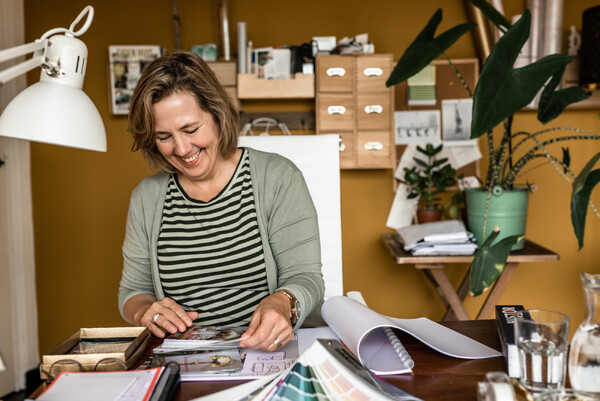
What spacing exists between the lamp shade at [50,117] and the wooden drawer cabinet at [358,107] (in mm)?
1804

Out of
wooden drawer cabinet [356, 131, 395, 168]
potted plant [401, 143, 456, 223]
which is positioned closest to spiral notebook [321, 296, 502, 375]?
potted plant [401, 143, 456, 223]

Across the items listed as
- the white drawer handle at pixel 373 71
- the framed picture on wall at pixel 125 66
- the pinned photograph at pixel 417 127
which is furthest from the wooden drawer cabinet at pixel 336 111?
the framed picture on wall at pixel 125 66

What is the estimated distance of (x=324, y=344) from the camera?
2.58 feet

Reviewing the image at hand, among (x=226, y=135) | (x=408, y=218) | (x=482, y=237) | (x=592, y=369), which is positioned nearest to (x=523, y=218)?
(x=482, y=237)

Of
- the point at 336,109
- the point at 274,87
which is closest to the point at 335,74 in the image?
the point at 336,109

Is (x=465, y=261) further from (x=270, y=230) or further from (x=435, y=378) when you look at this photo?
(x=435, y=378)

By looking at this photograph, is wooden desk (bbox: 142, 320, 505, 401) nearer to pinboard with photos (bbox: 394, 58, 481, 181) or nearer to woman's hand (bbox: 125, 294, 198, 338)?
woman's hand (bbox: 125, 294, 198, 338)

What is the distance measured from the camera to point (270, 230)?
4.73ft

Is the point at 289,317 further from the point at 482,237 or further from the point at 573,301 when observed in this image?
the point at 573,301

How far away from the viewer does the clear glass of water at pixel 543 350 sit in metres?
0.75

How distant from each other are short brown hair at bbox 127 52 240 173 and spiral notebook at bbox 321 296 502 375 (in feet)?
1.96

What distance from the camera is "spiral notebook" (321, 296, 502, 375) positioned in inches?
36.0

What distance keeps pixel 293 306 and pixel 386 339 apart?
0.76ft

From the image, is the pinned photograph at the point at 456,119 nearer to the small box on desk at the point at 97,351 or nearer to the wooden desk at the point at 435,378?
the wooden desk at the point at 435,378
